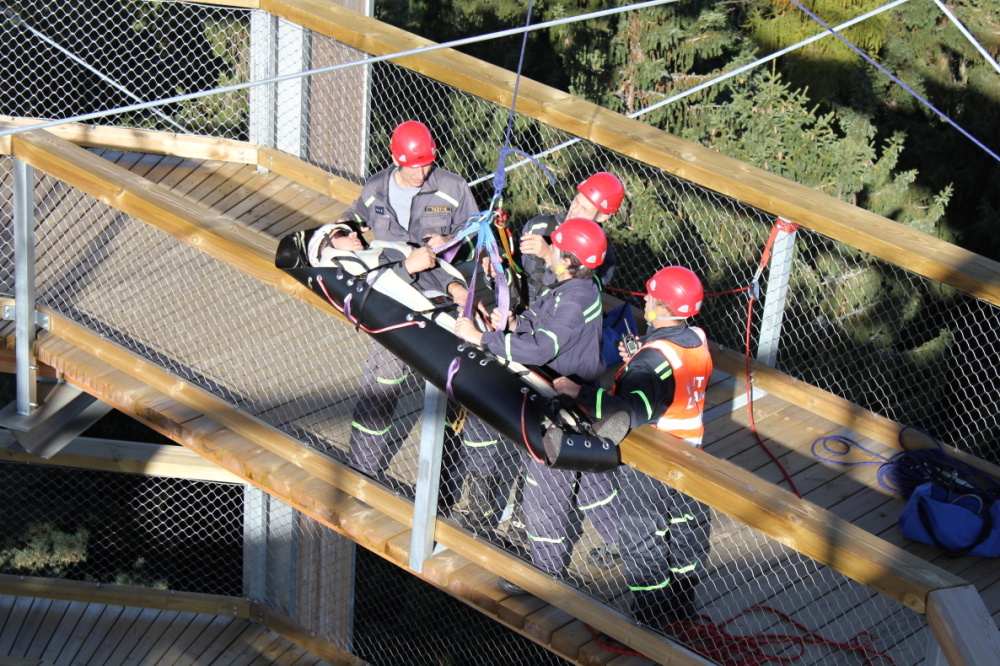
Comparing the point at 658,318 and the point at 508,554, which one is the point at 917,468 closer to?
the point at 658,318

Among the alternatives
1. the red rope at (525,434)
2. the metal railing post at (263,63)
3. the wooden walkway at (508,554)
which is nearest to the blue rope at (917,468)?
the wooden walkway at (508,554)

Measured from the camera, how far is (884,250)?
4.68 metres

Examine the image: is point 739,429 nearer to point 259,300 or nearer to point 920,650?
point 920,650

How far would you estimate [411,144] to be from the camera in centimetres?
493

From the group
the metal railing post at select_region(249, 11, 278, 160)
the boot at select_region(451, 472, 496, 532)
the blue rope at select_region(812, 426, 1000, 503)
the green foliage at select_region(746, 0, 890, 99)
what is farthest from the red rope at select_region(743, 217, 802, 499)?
the green foliage at select_region(746, 0, 890, 99)

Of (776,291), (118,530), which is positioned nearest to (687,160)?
(776,291)

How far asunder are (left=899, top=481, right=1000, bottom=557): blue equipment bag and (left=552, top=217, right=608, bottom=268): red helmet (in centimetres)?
182

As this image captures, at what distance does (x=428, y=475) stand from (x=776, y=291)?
6.77 ft

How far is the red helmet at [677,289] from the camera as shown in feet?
13.8

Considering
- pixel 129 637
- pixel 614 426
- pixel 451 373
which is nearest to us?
pixel 614 426

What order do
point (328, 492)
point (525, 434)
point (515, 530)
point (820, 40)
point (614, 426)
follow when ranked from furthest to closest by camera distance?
point (820, 40) → point (328, 492) → point (515, 530) → point (525, 434) → point (614, 426)

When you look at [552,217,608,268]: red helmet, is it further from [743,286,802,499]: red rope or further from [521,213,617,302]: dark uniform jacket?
[743,286,802,499]: red rope

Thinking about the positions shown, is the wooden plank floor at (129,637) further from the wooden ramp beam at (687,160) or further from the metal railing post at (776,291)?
the wooden ramp beam at (687,160)

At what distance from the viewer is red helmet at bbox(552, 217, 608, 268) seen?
4236 millimetres
